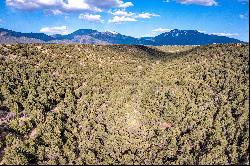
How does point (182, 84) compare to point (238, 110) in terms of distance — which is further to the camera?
point (182, 84)

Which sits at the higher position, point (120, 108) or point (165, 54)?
point (165, 54)

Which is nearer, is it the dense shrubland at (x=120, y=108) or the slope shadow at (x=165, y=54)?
the dense shrubland at (x=120, y=108)

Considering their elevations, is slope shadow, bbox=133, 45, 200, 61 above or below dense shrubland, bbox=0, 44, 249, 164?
above

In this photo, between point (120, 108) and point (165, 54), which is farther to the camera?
point (165, 54)

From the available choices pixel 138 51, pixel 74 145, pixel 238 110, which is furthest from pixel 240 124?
pixel 138 51

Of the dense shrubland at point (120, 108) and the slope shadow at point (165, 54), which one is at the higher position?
the slope shadow at point (165, 54)

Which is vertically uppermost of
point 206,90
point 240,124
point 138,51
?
point 138,51

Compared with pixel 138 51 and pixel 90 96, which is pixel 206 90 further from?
pixel 138 51

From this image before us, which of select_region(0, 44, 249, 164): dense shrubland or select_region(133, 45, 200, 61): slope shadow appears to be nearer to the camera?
select_region(0, 44, 249, 164): dense shrubland
